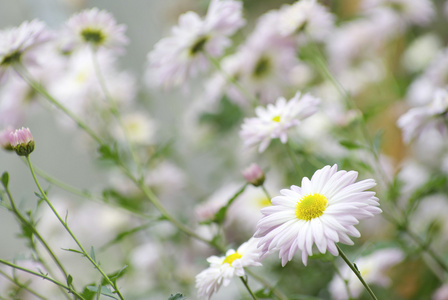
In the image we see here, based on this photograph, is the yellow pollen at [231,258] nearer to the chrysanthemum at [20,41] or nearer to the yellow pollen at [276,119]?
the yellow pollen at [276,119]


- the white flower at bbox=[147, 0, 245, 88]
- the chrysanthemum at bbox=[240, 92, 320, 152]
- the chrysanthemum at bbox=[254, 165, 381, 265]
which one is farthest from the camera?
the white flower at bbox=[147, 0, 245, 88]

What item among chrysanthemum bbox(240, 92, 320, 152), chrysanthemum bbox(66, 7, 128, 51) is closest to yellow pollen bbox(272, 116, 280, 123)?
chrysanthemum bbox(240, 92, 320, 152)

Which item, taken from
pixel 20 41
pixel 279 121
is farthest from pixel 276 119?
pixel 20 41

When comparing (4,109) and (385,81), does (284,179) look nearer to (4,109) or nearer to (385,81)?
(385,81)

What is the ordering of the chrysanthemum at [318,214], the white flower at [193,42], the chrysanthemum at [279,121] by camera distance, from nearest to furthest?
the chrysanthemum at [318,214]
the chrysanthemum at [279,121]
the white flower at [193,42]

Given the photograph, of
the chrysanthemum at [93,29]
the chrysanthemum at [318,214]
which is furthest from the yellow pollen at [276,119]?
the chrysanthemum at [93,29]

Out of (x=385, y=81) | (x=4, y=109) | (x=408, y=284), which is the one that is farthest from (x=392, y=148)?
(x=4, y=109)

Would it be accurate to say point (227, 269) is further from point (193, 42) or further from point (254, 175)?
point (193, 42)

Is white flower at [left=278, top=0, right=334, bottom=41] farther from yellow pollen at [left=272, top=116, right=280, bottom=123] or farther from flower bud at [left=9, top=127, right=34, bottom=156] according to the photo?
flower bud at [left=9, top=127, right=34, bottom=156]
